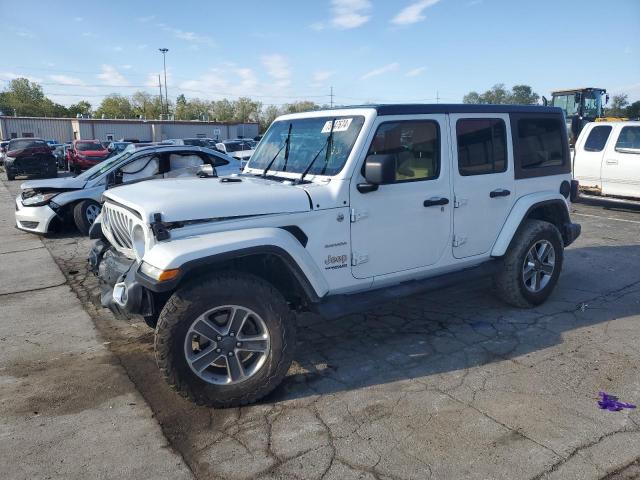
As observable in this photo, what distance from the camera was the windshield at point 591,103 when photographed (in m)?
22.2

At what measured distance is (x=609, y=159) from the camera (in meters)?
10.7

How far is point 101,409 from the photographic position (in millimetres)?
3344

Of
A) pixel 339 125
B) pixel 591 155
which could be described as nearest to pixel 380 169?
pixel 339 125

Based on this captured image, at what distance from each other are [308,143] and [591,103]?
22640mm

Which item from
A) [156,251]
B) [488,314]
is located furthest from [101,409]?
[488,314]

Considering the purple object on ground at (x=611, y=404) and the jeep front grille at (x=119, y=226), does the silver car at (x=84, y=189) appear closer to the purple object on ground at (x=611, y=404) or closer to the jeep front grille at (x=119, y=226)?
the jeep front grille at (x=119, y=226)

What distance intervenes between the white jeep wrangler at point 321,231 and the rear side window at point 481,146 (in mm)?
14

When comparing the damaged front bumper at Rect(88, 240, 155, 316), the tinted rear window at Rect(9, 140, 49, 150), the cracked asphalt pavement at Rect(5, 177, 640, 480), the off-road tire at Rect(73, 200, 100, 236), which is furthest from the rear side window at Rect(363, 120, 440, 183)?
the tinted rear window at Rect(9, 140, 49, 150)

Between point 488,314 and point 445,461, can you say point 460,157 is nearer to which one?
point 488,314

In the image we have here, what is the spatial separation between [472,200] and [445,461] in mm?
2364

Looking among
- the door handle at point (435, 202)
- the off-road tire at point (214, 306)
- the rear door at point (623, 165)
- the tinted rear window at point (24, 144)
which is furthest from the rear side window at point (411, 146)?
the tinted rear window at point (24, 144)

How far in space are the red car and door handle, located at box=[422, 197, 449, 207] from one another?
829 inches

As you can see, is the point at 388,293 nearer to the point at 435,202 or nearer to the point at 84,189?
the point at 435,202

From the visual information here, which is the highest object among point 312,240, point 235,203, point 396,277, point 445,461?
point 235,203
